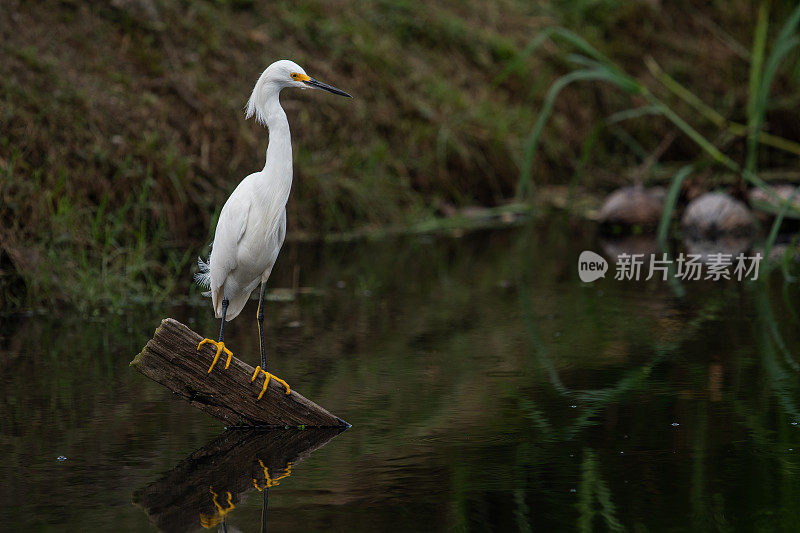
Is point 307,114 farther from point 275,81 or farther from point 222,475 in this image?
point 222,475

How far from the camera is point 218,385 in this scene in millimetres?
4402

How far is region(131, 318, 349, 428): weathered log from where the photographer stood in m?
4.30

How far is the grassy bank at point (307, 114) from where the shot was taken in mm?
8055

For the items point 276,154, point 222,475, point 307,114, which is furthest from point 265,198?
point 307,114

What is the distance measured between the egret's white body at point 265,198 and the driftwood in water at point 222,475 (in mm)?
709

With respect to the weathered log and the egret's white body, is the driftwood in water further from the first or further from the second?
the egret's white body

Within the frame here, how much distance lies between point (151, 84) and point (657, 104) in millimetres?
4837

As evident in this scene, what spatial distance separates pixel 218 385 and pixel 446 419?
95 cm

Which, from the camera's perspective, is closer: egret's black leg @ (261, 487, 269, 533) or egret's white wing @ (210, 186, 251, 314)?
egret's black leg @ (261, 487, 269, 533)

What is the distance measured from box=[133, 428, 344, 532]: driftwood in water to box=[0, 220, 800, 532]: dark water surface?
0.04ft

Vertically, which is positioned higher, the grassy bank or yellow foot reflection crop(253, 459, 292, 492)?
the grassy bank

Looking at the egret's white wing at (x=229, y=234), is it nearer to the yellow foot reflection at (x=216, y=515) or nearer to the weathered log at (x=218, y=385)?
the weathered log at (x=218, y=385)

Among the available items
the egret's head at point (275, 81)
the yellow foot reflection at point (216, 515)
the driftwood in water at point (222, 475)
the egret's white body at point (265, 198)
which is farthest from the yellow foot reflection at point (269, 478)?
the egret's head at point (275, 81)

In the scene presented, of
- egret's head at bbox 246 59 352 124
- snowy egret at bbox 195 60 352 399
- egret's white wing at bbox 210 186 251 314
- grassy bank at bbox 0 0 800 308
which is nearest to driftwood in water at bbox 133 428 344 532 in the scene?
snowy egret at bbox 195 60 352 399
